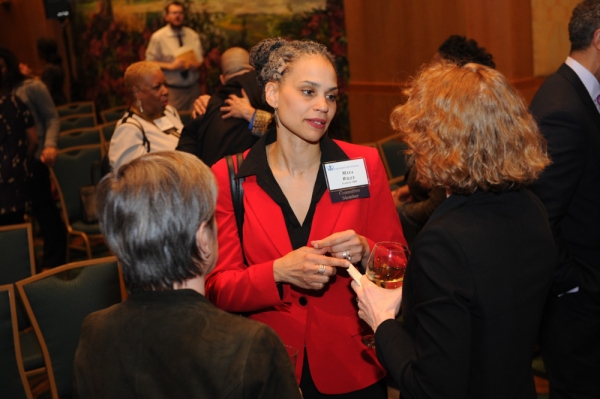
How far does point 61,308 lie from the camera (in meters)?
2.77

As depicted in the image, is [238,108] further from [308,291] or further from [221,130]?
[308,291]

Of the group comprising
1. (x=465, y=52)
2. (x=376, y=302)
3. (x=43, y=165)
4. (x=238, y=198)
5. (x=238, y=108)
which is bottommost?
(x=43, y=165)

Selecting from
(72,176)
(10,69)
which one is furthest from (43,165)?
(10,69)

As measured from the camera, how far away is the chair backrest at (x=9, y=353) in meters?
2.61

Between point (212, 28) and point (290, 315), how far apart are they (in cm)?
787

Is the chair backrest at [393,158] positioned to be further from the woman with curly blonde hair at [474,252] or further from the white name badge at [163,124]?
the woman with curly blonde hair at [474,252]

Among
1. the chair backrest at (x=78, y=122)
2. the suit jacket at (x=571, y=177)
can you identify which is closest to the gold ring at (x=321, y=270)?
the suit jacket at (x=571, y=177)

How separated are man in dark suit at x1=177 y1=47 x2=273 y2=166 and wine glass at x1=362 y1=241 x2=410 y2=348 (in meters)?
1.36

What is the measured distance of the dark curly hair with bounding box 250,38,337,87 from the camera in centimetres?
203

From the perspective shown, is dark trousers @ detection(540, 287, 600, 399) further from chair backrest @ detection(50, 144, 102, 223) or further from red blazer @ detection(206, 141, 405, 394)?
chair backrest @ detection(50, 144, 102, 223)

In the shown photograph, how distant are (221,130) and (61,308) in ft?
3.64

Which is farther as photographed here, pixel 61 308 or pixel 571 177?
pixel 61 308

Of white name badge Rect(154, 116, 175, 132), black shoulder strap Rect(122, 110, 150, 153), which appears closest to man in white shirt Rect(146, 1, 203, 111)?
white name badge Rect(154, 116, 175, 132)

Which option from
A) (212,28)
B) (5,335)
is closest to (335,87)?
(5,335)
